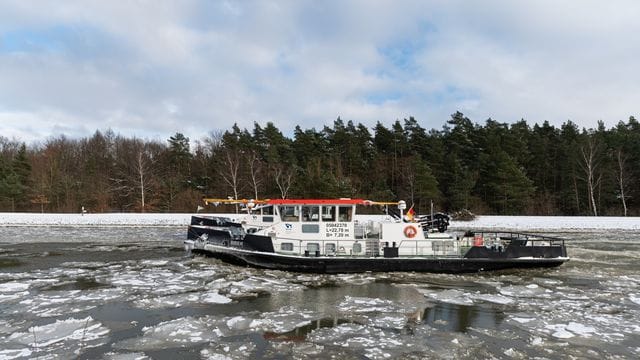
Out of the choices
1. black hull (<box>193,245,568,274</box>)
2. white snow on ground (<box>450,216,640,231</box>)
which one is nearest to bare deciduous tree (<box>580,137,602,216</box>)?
white snow on ground (<box>450,216,640,231</box>)

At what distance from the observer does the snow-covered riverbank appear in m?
40.2

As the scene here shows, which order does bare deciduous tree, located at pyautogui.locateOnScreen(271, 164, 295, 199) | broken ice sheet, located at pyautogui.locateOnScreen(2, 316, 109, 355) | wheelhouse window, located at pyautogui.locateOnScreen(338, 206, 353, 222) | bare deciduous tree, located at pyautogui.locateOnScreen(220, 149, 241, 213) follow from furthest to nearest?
1. bare deciduous tree, located at pyautogui.locateOnScreen(220, 149, 241, 213)
2. bare deciduous tree, located at pyautogui.locateOnScreen(271, 164, 295, 199)
3. wheelhouse window, located at pyautogui.locateOnScreen(338, 206, 353, 222)
4. broken ice sheet, located at pyautogui.locateOnScreen(2, 316, 109, 355)

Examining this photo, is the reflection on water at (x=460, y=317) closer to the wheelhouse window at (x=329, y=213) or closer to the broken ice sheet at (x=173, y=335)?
the broken ice sheet at (x=173, y=335)

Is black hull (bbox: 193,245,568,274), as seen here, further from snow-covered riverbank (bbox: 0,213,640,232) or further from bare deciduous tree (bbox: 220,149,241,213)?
bare deciduous tree (bbox: 220,149,241,213)

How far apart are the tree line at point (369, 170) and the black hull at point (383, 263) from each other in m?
26.3

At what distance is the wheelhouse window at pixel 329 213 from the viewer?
64.6ft

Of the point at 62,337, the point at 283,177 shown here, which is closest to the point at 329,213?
the point at 62,337

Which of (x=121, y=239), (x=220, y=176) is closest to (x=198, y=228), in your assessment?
(x=121, y=239)

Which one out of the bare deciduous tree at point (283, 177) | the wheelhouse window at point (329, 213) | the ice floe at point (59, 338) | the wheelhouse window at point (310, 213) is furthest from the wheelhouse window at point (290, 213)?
the bare deciduous tree at point (283, 177)

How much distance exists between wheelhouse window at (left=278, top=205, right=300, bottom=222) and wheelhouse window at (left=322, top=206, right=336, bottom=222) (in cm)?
112

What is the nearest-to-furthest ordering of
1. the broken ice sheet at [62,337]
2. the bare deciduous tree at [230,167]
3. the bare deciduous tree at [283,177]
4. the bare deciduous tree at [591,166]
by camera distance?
the broken ice sheet at [62,337] < the bare deciduous tree at [591,166] < the bare deciduous tree at [283,177] < the bare deciduous tree at [230,167]

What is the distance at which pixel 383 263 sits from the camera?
1853 centimetres

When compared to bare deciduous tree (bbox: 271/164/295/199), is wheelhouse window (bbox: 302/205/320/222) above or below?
below

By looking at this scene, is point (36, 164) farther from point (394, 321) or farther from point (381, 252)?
point (394, 321)
